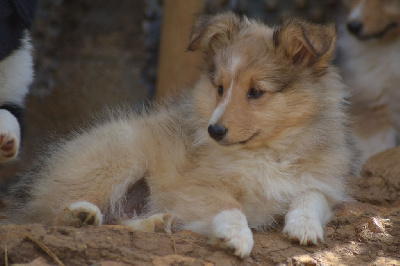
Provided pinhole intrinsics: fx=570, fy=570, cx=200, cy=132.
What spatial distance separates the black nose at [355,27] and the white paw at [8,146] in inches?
136

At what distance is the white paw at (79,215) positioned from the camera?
138 inches

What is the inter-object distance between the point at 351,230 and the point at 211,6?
3412 millimetres

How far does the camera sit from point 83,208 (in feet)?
11.6

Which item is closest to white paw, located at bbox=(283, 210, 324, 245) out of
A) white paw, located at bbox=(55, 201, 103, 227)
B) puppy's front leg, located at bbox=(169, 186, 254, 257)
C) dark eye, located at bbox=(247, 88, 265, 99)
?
puppy's front leg, located at bbox=(169, 186, 254, 257)

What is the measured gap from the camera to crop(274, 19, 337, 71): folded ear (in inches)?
143

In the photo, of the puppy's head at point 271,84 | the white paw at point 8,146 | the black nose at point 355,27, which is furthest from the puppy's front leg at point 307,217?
the black nose at point 355,27

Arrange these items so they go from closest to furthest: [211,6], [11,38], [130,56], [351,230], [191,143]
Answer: [351,230] → [191,143] → [11,38] → [211,6] → [130,56]

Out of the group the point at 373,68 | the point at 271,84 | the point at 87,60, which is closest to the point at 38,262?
the point at 271,84

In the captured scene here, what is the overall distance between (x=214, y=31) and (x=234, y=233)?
1.57 metres

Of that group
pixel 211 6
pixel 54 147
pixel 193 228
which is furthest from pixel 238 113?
pixel 211 6

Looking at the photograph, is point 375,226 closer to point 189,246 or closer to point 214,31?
point 189,246

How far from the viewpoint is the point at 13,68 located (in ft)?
15.9

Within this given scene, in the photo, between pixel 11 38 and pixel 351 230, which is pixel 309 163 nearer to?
pixel 351 230

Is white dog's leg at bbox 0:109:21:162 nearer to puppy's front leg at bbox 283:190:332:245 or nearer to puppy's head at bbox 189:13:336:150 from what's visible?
puppy's head at bbox 189:13:336:150
